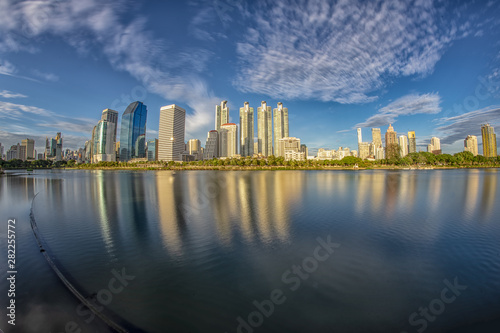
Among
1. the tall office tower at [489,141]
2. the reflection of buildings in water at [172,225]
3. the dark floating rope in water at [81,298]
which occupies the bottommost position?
the dark floating rope in water at [81,298]

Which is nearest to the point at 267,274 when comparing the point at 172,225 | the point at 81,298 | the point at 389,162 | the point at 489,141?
the point at 81,298

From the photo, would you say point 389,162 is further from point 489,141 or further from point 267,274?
point 267,274

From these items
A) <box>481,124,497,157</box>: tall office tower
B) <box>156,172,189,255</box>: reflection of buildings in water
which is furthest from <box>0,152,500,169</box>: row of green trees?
<box>156,172,189,255</box>: reflection of buildings in water

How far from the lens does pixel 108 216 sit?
53.4ft

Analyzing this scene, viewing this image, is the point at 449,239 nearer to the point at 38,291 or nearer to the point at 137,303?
the point at 137,303

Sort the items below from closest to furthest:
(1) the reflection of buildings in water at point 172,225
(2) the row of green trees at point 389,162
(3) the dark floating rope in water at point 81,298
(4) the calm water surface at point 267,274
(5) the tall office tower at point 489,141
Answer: (3) the dark floating rope in water at point 81,298
(4) the calm water surface at point 267,274
(1) the reflection of buildings in water at point 172,225
(2) the row of green trees at point 389,162
(5) the tall office tower at point 489,141

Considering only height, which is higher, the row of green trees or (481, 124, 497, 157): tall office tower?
(481, 124, 497, 157): tall office tower

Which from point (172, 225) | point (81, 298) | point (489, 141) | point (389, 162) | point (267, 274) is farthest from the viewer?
point (489, 141)

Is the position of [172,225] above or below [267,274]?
above

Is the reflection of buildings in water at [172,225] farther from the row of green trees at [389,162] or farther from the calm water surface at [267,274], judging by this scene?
the row of green trees at [389,162]

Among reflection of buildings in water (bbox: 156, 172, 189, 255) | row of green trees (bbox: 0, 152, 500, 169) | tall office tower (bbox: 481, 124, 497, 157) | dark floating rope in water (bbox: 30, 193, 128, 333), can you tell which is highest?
tall office tower (bbox: 481, 124, 497, 157)

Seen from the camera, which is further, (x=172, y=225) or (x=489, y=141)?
(x=489, y=141)

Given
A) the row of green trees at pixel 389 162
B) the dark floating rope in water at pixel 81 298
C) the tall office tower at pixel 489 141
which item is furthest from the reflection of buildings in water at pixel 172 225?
the tall office tower at pixel 489 141

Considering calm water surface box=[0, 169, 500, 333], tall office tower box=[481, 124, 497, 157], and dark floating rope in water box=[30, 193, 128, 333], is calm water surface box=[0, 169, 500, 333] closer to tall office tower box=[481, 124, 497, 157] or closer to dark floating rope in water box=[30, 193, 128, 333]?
dark floating rope in water box=[30, 193, 128, 333]
